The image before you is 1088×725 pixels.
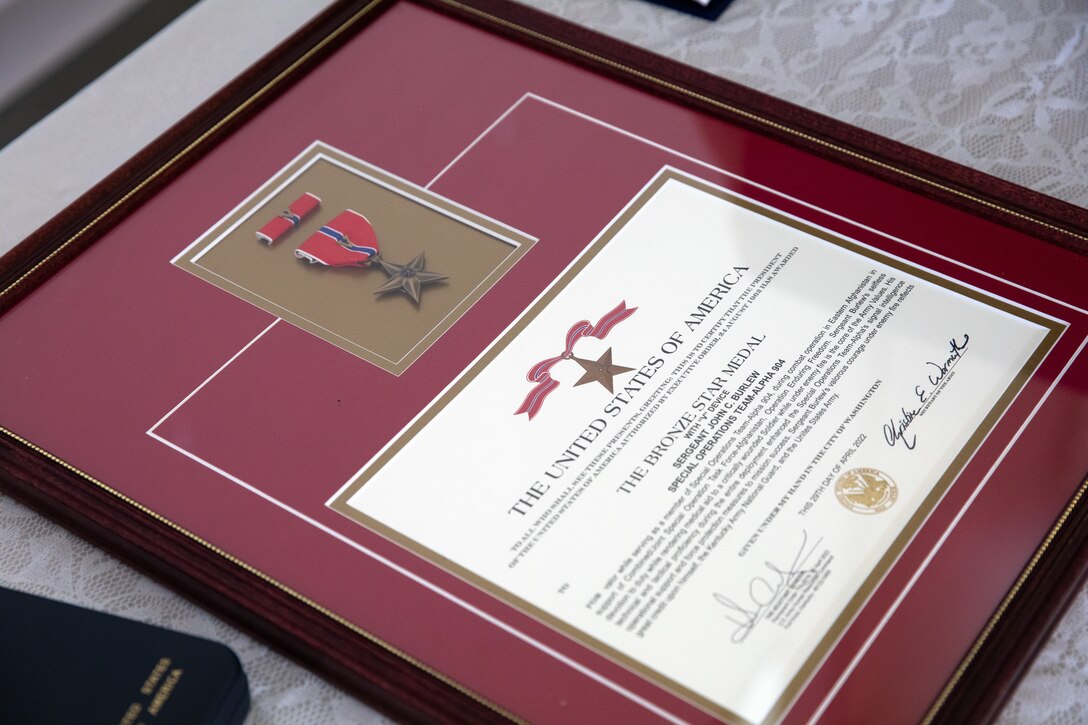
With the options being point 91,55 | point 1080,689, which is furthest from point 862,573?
point 91,55

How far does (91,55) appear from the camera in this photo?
3.50ft

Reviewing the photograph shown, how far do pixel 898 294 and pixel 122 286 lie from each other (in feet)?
1.46

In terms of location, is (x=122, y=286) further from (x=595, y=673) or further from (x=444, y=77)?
(x=595, y=673)

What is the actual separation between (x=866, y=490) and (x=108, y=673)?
36 centimetres

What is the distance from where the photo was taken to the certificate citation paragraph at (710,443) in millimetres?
526

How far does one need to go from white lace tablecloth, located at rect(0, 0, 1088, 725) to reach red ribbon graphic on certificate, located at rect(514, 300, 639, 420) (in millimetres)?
231

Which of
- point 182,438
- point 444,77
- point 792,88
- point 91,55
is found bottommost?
point 182,438
